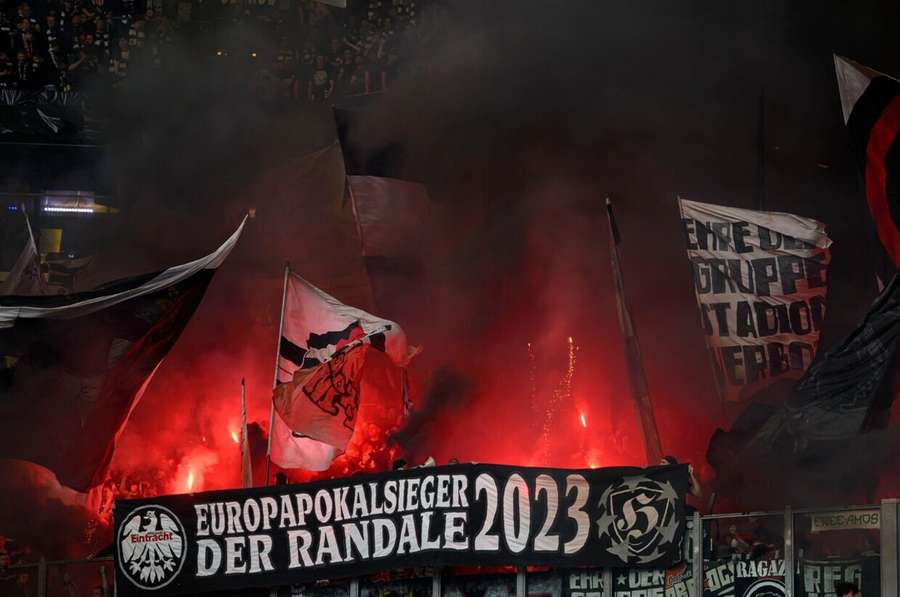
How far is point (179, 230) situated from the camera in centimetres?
1577

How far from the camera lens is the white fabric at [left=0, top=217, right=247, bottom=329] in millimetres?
10555

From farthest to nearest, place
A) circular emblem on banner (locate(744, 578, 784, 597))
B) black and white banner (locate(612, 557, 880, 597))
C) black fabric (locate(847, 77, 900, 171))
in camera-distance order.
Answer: black fabric (locate(847, 77, 900, 171)) < circular emblem on banner (locate(744, 578, 784, 597)) < black and white banner (locate(612, 557, 880, 597))

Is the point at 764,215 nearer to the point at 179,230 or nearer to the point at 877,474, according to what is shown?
the point at 877,474

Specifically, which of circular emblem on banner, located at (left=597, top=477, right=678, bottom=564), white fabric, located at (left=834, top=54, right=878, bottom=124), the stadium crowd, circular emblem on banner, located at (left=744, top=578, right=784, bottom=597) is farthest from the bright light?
circular emblem on banner, located at (left=744, top=578, right=784, bottom=597)

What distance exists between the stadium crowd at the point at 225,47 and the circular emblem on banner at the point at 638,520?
7.39m

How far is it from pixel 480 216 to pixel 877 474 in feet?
19.2

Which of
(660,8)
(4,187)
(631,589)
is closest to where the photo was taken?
(631,589)

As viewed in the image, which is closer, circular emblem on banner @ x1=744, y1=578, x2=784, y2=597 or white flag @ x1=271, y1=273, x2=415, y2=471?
circular emblem on banner @ x1=744, y1=578, x2=784, y2=597

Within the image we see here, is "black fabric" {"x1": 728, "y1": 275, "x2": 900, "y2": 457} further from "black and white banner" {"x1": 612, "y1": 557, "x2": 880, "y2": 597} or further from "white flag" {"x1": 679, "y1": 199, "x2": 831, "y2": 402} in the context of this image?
"black and white banner" {"x1": 612, "y1": 557, "x2": 880, "y2": 597}

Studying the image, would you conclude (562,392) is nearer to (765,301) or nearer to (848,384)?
(765,301)

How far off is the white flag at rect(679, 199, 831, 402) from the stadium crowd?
5.75m

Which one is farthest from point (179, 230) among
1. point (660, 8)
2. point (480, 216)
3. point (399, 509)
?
point (399, 509)

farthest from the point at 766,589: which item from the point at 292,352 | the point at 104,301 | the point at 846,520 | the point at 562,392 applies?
the point at 562,392

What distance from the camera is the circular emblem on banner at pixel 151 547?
10.1m
